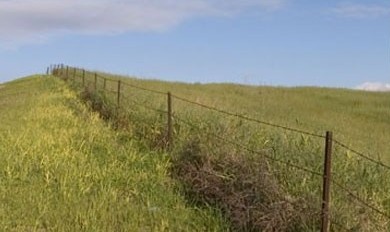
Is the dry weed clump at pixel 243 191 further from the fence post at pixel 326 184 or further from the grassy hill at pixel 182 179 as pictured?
the fence post at pixel 326 184

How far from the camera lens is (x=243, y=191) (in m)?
7.82

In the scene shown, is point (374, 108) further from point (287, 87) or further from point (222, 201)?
point (222, 201)

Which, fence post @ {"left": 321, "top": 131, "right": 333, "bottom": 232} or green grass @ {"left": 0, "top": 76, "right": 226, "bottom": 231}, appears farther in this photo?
green grass @ {"left": 0, "top": 76, "right": 226, "bottom": 231}

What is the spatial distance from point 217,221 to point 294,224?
119 cm

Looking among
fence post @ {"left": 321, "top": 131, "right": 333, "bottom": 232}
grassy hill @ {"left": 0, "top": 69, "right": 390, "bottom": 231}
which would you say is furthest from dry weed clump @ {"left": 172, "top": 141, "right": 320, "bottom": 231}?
fence post @ {"left": 321, "top": 131, "right": 333, "bottom": 232}

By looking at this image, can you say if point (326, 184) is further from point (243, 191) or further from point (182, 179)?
point (182, 179)

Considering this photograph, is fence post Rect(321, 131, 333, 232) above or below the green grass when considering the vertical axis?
above

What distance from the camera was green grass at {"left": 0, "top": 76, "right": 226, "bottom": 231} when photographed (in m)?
7.71

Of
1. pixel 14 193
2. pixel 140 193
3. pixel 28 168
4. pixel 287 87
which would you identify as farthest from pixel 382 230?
pixel 287 87

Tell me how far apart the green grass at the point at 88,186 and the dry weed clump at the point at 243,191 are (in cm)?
24

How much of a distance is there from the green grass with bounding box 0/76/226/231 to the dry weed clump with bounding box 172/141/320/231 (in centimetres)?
24

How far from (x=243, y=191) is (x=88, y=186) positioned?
8.01ft

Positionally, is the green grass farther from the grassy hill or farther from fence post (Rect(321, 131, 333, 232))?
fence post (Rect(321, 131, 333, 232))

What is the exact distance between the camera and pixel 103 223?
300 inches
